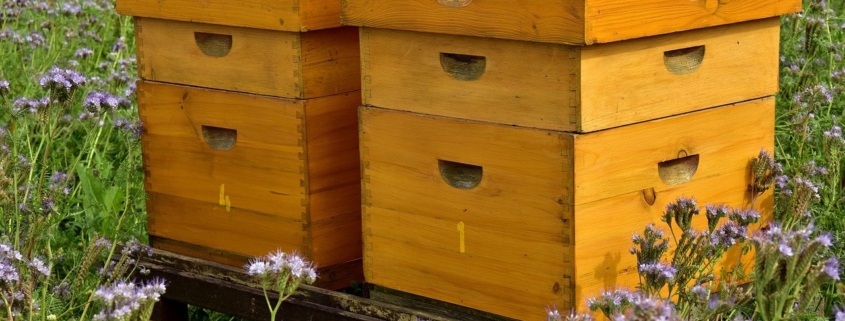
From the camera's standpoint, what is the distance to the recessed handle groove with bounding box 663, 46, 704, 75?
9.94 feet

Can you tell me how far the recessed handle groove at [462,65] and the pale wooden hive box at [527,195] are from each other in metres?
0.12

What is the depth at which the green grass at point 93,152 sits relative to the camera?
11.1ft

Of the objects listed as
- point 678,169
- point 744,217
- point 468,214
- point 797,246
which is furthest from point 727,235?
point 797,246

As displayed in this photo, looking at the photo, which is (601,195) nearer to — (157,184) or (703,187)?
(703,187)

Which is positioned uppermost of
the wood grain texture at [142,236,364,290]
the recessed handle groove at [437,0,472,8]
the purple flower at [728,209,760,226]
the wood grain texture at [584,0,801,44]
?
the recessed handle groove at [437,0,472,8]

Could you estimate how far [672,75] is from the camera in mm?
2994

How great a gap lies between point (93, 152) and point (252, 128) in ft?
4.85

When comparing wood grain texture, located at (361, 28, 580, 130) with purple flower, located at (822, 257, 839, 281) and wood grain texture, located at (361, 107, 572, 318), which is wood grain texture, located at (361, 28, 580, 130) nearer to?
wood grain texture, located at (361, 107, 572, 318)

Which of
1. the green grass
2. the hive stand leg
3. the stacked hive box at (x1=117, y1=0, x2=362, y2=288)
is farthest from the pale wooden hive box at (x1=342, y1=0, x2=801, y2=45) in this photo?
the hive stand leg

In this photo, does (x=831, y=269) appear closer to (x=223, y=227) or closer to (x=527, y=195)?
(x=527, y=195)

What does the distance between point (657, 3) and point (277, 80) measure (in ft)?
3.84

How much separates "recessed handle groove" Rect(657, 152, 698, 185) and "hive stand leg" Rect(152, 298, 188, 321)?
162 centimetres

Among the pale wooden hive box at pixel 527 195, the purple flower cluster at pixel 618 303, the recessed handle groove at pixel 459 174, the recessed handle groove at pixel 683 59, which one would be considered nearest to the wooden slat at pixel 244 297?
the pale wooden hive box at pixel 527 195

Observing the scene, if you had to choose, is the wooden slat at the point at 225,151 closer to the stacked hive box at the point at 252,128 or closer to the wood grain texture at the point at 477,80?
the stacked hive box at the point at 252,128
